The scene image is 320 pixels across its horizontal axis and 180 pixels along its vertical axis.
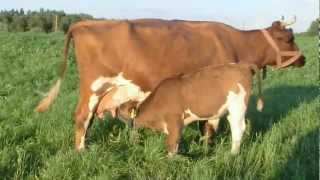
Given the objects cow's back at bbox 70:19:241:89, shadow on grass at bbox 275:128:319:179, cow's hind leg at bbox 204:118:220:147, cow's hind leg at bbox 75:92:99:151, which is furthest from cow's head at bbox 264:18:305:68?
cow's hind leg at bbox 75:92:99:151

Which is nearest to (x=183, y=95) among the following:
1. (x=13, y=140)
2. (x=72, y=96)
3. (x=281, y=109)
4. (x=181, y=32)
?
(x=181, y=32)

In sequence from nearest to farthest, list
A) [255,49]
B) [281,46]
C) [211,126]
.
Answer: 1. [211,126]
2. [255,49]
3. [281,46]

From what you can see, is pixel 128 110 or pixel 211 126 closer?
pixel 128 110

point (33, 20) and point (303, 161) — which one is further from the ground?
point (303, 161)

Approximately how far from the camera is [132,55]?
25.0 feet

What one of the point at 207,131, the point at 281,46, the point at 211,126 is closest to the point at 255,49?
the point at 281,46

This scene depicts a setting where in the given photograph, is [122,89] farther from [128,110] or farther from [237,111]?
[237,111]

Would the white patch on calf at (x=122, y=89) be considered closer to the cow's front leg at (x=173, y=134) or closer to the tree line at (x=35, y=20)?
the cow's front leg at (x=173, y=134)

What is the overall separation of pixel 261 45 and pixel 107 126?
2.67 m

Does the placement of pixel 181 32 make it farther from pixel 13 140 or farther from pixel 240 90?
pixel 13 140

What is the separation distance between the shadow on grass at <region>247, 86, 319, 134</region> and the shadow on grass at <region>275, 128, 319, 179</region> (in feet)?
3.61

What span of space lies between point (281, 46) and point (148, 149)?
3342mm

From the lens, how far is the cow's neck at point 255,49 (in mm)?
8602

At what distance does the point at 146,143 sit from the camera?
692 centimetres
